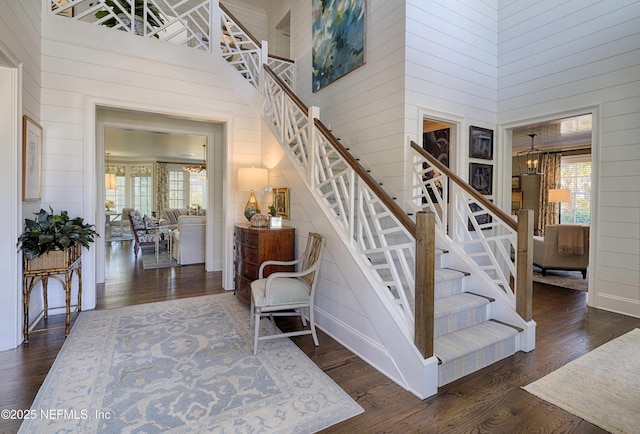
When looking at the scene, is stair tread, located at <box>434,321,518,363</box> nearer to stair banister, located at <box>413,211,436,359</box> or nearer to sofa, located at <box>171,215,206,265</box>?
stair banister, located at <box>413,211,436,359</box>

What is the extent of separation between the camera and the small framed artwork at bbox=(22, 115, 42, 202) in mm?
2938

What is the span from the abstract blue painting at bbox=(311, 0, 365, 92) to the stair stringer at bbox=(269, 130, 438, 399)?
80.9 inches

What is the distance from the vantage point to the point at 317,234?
10.4 ft

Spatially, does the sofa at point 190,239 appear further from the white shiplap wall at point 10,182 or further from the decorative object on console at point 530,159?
the decorative object on console at point 530,159

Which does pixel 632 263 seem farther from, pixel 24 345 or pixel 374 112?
pixel 24 345

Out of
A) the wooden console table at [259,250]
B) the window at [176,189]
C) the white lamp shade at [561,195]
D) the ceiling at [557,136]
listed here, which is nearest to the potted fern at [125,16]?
the wooden console table at [259,250]

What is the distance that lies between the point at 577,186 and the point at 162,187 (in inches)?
530

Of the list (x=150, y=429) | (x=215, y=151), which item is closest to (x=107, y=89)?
(x=215, y=151)

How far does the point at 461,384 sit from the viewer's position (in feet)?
7.47

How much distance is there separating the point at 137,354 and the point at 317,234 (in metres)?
1.85

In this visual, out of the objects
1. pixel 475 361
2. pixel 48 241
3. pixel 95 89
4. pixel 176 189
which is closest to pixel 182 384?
pixel 48 241

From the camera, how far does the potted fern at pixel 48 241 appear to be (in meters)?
2.85

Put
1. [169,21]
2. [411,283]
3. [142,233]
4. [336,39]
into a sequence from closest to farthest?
[411,283]
[169,21]
[336,39]
[142,233]

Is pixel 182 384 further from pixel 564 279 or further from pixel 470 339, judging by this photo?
pixel 564 279
